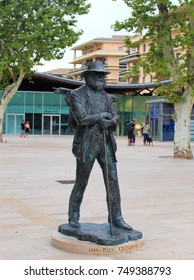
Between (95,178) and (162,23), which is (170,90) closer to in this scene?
(162,23)

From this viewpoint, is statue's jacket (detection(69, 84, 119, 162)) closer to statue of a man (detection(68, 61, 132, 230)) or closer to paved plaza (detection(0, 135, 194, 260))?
statue of a man (detection(68, 61, 132, 230))

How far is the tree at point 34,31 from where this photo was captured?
2775 cm

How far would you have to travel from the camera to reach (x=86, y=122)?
577cm

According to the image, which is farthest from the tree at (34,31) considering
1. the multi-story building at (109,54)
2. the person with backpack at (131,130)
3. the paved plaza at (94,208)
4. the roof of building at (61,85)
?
the multi-story building at (109,54)

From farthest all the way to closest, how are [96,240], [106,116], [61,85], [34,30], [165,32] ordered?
[61,85] → [34,30] → [165,32] → [106,116] → [96,240]

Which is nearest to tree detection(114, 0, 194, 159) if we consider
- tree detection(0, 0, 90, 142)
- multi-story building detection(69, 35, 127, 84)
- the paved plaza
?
the paved plaza

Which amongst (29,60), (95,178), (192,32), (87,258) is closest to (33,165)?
(95,178)

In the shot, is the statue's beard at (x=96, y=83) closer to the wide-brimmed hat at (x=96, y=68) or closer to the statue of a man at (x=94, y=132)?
the statue of a man at (x=94, y=132)

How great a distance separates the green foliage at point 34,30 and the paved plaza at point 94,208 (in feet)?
44.7

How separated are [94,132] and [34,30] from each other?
23.5 m

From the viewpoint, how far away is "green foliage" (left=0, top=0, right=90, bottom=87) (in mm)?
27750

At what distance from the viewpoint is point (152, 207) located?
29.1 feet

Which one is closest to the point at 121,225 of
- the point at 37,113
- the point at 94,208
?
the point at 94,208

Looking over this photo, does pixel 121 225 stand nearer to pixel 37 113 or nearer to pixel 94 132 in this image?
pixel 94 132
